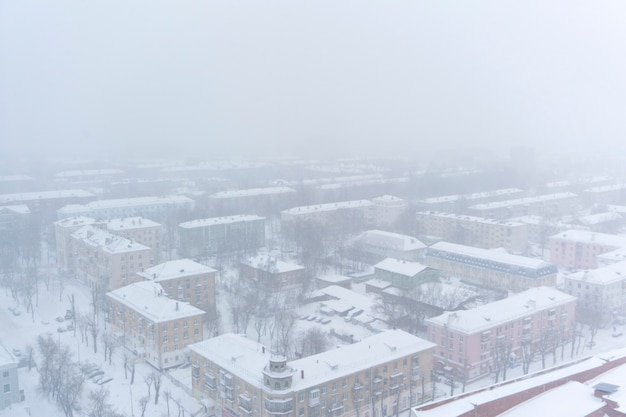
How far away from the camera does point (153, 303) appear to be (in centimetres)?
618

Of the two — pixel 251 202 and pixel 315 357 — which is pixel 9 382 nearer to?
pixel 315 357

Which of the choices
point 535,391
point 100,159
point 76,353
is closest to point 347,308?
point 76,353

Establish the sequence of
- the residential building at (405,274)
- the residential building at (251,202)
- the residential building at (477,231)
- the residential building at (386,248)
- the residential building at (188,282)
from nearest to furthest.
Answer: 1. the residential building at (188,282)
2. the residential building at (405,274)
3. the residential building at (386,248)
4. the residential building at (477,231)
5. the residential building at (251,202)

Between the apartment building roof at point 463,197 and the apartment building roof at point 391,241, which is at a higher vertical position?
the apartment building roof at point 463,197

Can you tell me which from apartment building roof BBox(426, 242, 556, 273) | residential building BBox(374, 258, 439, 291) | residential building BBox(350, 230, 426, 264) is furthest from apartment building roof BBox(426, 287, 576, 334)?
residential building BBox(350, 230, 426, 264)

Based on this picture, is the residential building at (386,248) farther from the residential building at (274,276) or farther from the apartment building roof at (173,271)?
the apartment building roof at (173,271)

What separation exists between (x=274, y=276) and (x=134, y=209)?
6076 mm

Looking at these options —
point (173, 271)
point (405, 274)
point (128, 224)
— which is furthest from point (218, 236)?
point (405, 274)

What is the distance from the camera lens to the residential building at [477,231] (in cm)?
1091

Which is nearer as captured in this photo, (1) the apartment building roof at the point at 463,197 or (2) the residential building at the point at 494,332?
(2) the residential building at the point at 494,332

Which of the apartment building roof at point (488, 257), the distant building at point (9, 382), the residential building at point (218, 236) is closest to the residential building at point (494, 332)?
the apartment building roof at point (488, 257)

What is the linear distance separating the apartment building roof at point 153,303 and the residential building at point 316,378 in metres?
0.76

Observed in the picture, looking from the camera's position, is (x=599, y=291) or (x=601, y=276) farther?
(x=601, y=276)

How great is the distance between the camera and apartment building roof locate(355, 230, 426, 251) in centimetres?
1008
